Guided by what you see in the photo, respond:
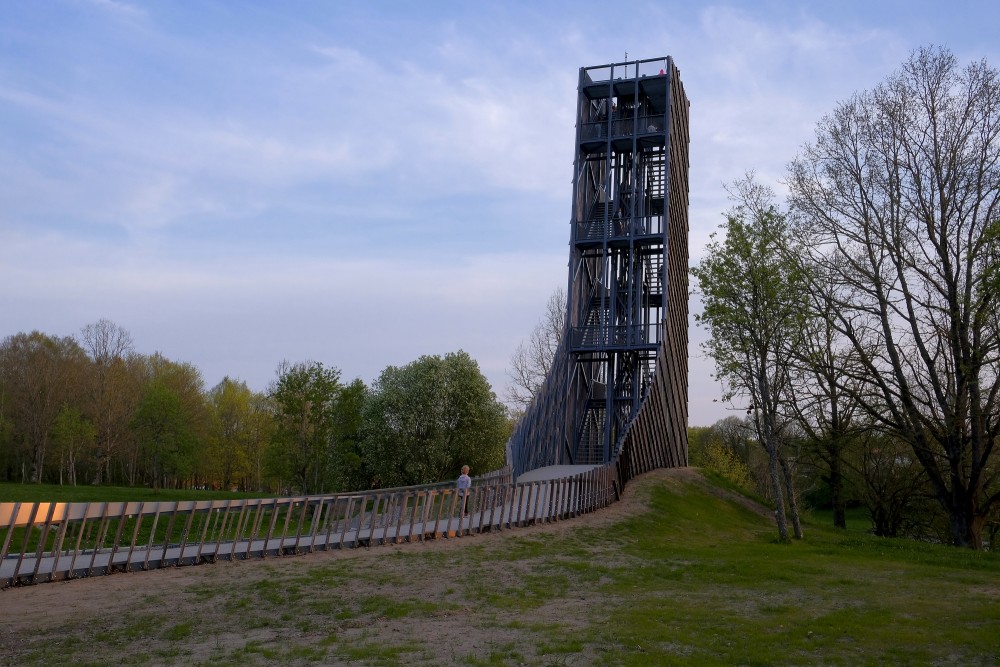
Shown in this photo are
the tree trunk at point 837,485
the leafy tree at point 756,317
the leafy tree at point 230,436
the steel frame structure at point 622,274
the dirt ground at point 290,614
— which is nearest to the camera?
the dirt ground at point 290,614

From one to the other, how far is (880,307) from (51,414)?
145ft

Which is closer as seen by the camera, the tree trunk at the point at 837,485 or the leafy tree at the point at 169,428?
the tree trunk at the point at 837,485

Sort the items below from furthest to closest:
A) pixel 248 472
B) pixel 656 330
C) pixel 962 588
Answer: pixel 248 472
pixel 656 330
pixel 962 588

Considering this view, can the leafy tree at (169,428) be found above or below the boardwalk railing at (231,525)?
above

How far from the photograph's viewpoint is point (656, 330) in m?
33.8

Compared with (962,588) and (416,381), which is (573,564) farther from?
(416,381)

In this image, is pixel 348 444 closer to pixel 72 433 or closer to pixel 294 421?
pixel 294 421

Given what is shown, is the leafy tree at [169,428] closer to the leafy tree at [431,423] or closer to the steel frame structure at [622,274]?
the leafy tree at [431,423]

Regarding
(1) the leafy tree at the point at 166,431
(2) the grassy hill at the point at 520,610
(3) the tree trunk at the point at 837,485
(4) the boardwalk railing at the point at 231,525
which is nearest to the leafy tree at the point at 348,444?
(1) the leafy tree at the point at 166,431

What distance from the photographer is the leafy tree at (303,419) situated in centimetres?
4384

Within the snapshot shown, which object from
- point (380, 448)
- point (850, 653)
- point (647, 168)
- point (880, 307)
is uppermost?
point (647, 168)

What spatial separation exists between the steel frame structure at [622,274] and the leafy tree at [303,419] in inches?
568

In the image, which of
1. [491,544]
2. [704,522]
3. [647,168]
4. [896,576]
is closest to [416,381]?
[647,168]

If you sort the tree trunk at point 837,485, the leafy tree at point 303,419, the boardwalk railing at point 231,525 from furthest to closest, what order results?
1. the leafy tree at point 303,419
2. the tree trunk at point 837,485
3. the boardwalk railing at point 231,525
